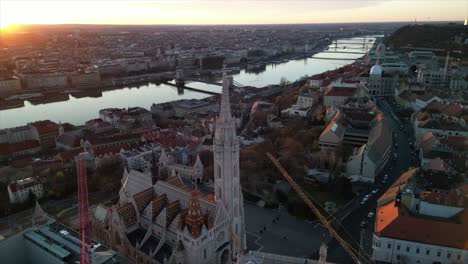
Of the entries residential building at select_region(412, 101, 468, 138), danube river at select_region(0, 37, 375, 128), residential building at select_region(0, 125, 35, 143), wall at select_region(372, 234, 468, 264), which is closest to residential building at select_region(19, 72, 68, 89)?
danube river at select_region(0, 37, 375, 128)

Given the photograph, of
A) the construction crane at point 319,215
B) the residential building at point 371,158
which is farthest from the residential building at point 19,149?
the residential building at point 371,158

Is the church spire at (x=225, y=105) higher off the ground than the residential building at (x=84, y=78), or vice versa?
the church spire at (x=225, y=105)

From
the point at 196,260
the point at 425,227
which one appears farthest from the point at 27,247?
the point at 425,227

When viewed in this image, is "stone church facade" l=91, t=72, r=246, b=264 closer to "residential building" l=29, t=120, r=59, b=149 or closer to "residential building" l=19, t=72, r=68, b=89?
"residential building" l=29, t=120, r=59, b=149

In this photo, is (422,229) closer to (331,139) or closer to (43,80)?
(331,139)

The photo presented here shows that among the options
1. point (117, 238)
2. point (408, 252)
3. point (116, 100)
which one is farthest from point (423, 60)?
point (117, 238)

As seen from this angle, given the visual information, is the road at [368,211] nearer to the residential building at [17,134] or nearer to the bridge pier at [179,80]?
the residential building at [17,134]
